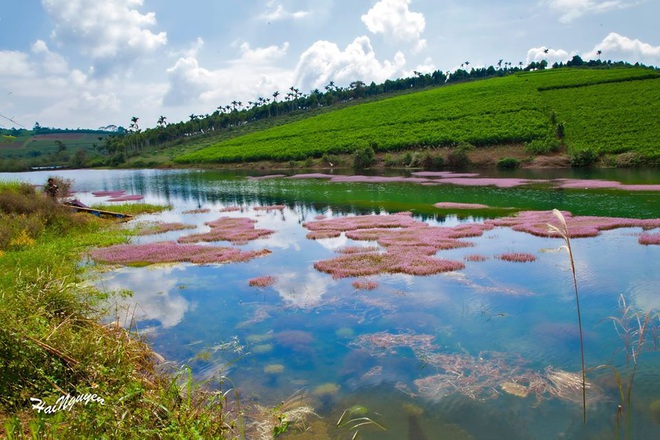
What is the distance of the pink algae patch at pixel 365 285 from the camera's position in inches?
661

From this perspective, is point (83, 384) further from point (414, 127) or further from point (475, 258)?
point (414, 127)

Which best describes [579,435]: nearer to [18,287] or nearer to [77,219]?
[18,287]

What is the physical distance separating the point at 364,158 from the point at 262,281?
225 ft

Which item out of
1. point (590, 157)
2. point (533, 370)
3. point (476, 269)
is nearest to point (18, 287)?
point (533, 370)

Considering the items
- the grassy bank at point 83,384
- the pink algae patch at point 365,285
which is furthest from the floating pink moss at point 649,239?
the grassy bank at point 83,384

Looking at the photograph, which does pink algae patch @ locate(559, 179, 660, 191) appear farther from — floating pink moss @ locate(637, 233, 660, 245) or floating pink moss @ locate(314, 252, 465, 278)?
floating pink moss @ locate(314, 252, 465, 278)

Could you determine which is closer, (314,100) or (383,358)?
(383,358)

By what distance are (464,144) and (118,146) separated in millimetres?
145012

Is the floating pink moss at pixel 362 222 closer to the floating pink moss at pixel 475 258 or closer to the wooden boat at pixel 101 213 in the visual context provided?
the floating pink moss at pixel 475 258

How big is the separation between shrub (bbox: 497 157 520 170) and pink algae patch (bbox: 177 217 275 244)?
49.2 m

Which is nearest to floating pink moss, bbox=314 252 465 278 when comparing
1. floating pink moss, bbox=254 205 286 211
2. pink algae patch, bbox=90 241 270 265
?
pink algae patch, bbox=90 241 270 265

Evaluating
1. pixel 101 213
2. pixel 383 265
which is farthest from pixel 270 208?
pixel 383 265

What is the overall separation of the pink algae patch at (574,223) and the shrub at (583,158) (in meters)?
40.8

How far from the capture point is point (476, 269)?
18.8 metres
